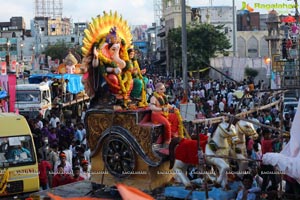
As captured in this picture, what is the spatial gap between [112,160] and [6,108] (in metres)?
9.96

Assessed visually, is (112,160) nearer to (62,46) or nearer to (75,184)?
(75,184)

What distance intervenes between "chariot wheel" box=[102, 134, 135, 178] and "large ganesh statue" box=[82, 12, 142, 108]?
694 mm

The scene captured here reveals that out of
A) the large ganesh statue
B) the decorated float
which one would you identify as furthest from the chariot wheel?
the large ganesh statue

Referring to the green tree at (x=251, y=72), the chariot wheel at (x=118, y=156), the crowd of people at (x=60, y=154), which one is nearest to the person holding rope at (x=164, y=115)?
the chariot wheel at (x=118, y=156)

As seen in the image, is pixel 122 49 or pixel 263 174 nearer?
pixel 263 174

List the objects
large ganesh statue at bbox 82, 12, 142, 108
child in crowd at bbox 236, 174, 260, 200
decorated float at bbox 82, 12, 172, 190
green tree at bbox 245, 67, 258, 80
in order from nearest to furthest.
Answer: child in crowd at bbox 236, 174, 260, 200, decorated float at bbox 82, 12, 172, 190, large ganesh statue at bbox 82, 12, 142, 108, green tree at bbox 245, 67, 258, 80

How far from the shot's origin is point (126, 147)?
392 inches

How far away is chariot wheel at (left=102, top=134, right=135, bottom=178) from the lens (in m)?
9.89

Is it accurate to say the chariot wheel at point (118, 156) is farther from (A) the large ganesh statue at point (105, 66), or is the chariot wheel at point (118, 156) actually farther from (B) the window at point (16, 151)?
(B) the window at point (16, 151)

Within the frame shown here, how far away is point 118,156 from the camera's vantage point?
33.0ft

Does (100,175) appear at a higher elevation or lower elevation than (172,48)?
lower

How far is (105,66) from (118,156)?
5.45 ft

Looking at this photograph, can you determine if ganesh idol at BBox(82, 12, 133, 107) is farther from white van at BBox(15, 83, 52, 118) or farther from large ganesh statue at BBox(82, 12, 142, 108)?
white van at BBox(15, 83, 52, 118)

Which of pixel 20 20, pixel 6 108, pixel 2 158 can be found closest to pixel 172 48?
pixel 6 108
